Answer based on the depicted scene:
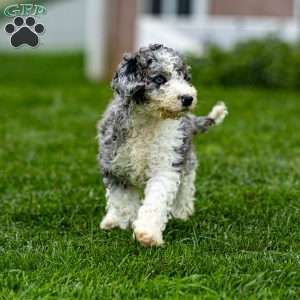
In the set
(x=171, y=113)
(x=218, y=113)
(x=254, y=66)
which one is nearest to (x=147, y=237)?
(x=171, y=113)

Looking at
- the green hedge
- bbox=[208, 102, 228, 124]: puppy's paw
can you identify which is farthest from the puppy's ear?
the green hedge

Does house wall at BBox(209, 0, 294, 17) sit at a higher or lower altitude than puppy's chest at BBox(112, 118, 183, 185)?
lower

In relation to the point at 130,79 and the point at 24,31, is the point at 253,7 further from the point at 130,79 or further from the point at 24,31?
the point at 130,79

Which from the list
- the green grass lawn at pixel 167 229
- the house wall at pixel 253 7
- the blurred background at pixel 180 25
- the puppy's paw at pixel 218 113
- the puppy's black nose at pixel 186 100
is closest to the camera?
the green grass lawn at pixel 167 229

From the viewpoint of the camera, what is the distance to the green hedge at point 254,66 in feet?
52.0

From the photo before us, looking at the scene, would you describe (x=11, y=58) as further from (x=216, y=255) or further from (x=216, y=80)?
(x=216, y=255)

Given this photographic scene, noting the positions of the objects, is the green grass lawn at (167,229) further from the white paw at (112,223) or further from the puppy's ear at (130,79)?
the puppy's ear at (130,79)

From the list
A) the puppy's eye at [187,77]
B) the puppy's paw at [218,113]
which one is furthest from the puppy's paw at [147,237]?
the puppy's paw at [218,113]

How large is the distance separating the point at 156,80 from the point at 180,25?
13.1 m

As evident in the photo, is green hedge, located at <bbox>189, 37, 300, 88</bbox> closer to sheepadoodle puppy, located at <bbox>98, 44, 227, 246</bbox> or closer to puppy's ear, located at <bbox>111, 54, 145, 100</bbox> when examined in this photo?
sheepadoodle puppy, located at <bbox>98, 44, 227, 246</bbox>

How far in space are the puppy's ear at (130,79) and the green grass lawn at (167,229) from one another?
941 millimetres

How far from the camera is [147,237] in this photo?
18.6 feet

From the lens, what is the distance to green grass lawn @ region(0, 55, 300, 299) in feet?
16.2

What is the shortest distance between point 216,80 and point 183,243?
35.2 feet
